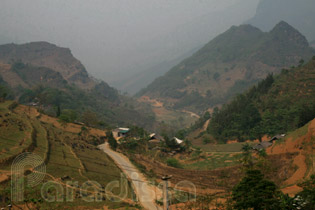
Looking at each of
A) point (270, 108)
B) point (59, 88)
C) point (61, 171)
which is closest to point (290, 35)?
point (270, 108)

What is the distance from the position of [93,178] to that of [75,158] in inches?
233

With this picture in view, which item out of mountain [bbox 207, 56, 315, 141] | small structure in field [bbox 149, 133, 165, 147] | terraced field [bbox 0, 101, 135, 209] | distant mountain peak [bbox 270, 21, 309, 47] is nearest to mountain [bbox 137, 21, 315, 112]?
distant mountain peak [bbox 270, 21, 309, 47]

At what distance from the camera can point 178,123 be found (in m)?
129

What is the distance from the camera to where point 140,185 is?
2934cm

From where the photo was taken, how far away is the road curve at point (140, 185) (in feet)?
78.1

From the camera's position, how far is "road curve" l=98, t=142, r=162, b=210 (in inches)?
937

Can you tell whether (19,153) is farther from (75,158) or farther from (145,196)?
(145,196)

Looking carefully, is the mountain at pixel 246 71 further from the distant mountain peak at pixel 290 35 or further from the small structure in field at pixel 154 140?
the small structure in field at pixel 154 140

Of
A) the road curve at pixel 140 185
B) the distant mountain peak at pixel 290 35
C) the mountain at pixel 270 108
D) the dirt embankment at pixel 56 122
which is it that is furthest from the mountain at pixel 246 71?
the road curve at pixel 140 185

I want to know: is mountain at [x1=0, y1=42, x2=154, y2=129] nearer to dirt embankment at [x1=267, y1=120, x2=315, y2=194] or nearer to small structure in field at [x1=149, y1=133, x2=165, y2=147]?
small structure in field at [x1=149, y1=133, x2=165, y2=147]

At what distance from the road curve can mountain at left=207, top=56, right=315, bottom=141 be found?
3228 centimetres

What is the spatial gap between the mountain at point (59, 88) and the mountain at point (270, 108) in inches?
1355

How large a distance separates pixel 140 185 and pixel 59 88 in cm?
10486

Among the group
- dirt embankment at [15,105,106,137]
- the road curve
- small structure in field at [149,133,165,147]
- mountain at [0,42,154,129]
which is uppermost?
mountain at [0,42,154,129]
